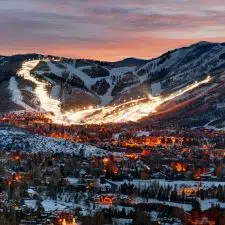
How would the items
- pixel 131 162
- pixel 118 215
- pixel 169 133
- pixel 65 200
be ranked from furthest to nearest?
pixel 169 133 → pixel 131 162 → pixel 65 200 → pixel 118 215

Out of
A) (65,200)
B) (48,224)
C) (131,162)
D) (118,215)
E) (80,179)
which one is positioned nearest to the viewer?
(48,224)

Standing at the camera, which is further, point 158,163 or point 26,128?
point 26,128

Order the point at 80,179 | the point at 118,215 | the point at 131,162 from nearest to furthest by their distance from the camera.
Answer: the point at 118,215, the point at 80,179, the point at 131,162

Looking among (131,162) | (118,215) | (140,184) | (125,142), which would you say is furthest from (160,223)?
(125,142)

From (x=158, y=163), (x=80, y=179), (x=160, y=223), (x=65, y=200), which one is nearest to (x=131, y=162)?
(x=158, y=163)

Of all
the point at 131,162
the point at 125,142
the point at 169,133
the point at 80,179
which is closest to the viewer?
the point at 80,179

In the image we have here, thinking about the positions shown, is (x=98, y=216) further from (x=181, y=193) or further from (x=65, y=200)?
(x=181, y=193)

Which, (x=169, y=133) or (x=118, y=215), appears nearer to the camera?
(x=118, y=215)

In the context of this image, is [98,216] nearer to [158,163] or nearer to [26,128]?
[158,163]
